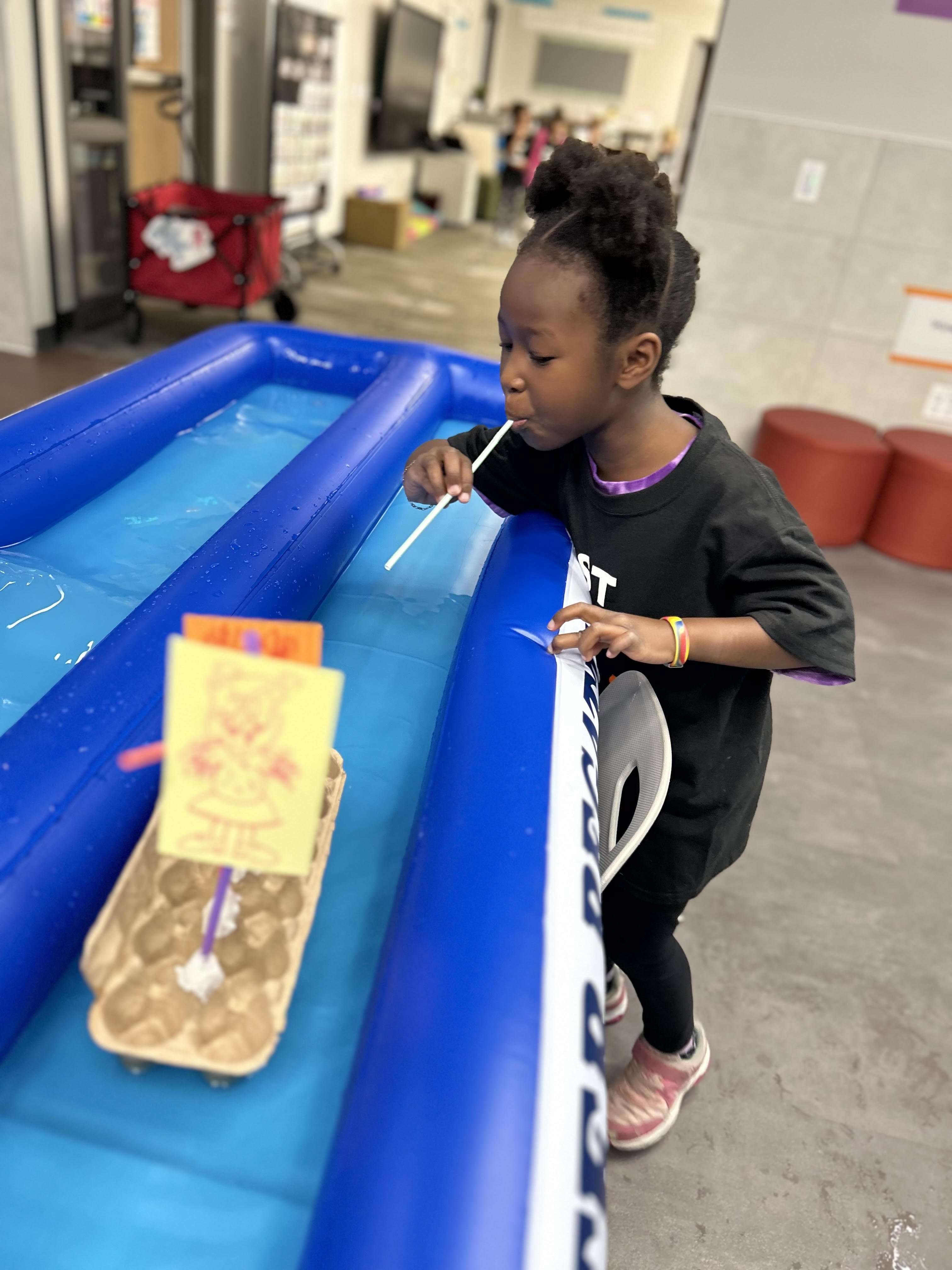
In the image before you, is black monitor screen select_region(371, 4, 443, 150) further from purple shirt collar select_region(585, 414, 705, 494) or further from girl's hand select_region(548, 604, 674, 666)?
girl's hand select_region(548, 604, 674, 666)

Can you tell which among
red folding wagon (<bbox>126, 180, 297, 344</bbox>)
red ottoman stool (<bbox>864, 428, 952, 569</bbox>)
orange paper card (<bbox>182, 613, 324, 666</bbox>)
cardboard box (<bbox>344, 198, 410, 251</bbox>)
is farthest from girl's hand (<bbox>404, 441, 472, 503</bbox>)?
cardboard box (<bbox>344, 198, 410, 251</bbox>)

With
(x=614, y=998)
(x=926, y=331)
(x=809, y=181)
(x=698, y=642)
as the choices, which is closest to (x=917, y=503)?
(x=926, y=331)

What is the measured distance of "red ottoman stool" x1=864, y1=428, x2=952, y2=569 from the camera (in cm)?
293

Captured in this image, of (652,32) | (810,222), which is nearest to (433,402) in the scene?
(810,222)

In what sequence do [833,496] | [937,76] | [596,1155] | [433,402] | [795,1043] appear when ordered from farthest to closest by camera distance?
[833,496], [937,76], [433,402], [795,1043], [596,1155]

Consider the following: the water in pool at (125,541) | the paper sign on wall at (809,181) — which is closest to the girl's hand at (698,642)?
the water in pool at (125,541)

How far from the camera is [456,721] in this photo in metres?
0.87

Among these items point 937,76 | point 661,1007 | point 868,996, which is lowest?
point 868,996

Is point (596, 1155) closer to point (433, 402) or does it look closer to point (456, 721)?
point (456, 721)

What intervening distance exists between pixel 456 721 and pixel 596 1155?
40cm

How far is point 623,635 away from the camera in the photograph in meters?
0.84

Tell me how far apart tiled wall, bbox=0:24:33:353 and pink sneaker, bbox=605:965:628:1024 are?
3.44m

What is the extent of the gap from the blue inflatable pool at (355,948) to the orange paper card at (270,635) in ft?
0.80

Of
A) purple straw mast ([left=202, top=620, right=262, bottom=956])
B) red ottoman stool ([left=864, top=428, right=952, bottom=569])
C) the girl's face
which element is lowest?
red ottoman stool ([left=864, top=428, right=952, bottom=569])
